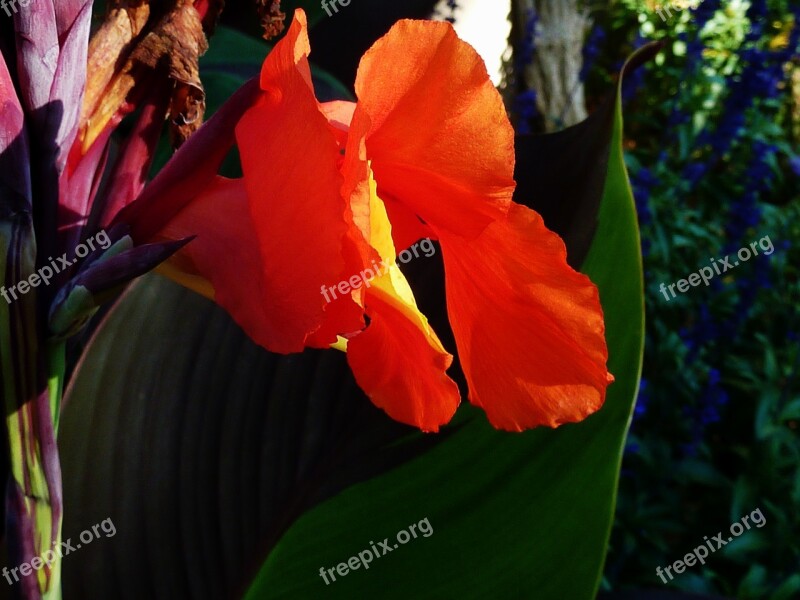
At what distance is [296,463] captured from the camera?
72 cm

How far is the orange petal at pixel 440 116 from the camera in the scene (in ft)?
1.07

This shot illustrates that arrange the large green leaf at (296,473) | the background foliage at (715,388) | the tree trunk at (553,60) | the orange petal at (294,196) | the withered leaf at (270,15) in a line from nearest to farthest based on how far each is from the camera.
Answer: the orange petal at (294,196) → the withered leaf at (270,15) → the large green leaf at (296,473) → the background foliage at (715,388) → the tree trunk at (553,60)

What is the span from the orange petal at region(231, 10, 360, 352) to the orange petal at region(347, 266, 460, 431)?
0.04 metres

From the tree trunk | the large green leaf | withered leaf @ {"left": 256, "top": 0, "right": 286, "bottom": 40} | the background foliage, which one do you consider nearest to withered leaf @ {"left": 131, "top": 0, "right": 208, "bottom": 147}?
withered leaf @ {"left": 256, "top": 0, "right": 286, "bottom": 40}

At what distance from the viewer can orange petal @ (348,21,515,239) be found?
0.33 metres

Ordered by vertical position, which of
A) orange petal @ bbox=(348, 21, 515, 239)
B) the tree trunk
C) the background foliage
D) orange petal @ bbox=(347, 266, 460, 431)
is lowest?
the background foliage

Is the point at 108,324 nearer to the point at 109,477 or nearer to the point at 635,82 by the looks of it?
the point at 109,477

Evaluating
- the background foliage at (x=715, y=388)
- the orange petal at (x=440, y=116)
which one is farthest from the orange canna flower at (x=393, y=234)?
the background foliage at (x=715, y=388)

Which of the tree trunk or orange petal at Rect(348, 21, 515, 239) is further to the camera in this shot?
the tree trunk

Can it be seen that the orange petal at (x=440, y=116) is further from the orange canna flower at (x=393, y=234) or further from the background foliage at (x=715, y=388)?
the background foliage at (x=715, y=388)

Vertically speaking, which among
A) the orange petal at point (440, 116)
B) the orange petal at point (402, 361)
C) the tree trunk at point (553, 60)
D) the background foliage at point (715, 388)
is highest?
the orange petal at point (440, 116)

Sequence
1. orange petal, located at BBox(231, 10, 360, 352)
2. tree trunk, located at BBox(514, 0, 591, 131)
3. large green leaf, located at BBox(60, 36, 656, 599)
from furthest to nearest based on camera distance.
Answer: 1. tree trunk, located at BBox(514, 0, 591, 131)
2. large green leaf, located at BBox(60, 36, 656, 599)
3. orange petal, located at BBox(231, 10, 360, 352)

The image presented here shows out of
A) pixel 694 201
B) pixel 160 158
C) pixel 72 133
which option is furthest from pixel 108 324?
pixel 694 201

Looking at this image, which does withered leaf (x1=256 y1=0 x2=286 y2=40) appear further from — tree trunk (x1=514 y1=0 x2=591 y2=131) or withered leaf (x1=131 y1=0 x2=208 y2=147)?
tree trunk (x1=514 y1=0 x2=591 y2=131)
